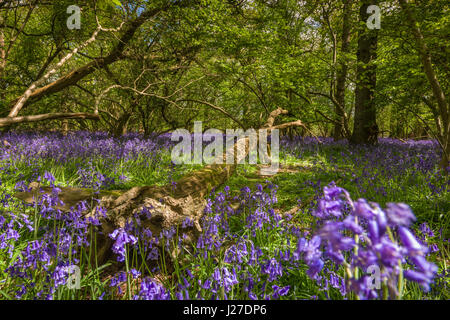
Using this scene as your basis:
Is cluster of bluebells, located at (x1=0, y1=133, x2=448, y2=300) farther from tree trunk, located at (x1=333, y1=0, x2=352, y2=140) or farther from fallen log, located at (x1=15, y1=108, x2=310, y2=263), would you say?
tree trunk, located at (x1=333, y1=0, x2=352, y2=140)

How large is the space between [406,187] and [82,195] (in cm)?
504

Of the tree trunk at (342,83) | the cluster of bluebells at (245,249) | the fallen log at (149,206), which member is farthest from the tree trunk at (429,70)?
the tree trunk at (342,83)

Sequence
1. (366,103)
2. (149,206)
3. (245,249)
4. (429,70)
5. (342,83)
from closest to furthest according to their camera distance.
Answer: (245,249)
(149,206)
(429,70)
(366,103)
(342,83)

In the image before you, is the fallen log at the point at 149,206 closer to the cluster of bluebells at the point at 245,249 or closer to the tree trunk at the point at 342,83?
the cluster of bluebells at the point at 245,249

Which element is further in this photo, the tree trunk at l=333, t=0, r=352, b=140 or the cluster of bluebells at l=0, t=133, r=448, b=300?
the tree trunk at l=333, t=0, r=352, b=140

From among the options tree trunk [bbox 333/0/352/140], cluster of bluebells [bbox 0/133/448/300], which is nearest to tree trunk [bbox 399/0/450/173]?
cluster of bluebells [bbox 0/133/448/300]

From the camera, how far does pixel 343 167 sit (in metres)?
5.89

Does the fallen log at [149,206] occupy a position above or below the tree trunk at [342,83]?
below

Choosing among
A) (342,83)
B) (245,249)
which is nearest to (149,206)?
(245,249)

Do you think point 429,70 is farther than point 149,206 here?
Yes

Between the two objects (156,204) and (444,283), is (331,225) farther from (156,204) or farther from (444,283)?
(156,204)

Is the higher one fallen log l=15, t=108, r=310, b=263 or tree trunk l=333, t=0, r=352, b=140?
tree trunk l=333, t=0, r=352, b=140

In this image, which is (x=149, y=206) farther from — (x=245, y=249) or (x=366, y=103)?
(x=366, y=103)
